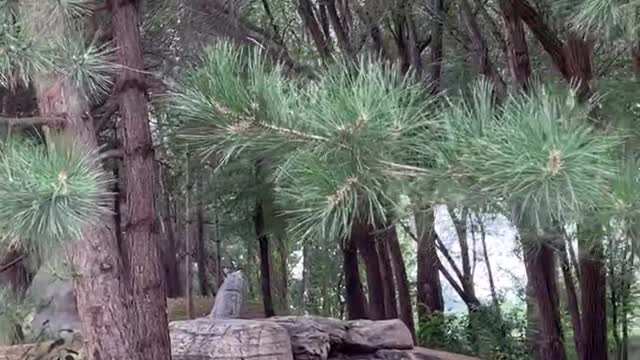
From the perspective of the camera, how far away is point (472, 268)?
38.3 ft

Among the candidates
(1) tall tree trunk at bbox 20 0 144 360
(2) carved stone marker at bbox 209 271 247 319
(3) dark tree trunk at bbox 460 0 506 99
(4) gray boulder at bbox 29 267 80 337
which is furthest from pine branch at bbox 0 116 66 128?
(4) gray boulder at bbox 29 267 80 337

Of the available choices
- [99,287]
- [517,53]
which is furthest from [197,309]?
[99,287]

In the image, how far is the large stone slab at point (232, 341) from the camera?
4402 mm

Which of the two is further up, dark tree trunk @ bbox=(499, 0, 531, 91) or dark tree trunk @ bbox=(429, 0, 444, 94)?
dark tree trunk @ bbox=(429, 0, 444, 94)

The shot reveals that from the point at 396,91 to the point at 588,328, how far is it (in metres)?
4.31

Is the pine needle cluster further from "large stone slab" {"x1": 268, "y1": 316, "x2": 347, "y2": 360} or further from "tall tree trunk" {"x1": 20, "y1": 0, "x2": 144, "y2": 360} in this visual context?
"large stone slab" {"x1": 268, "y1": 316, "x2": 347, "y2": 360}

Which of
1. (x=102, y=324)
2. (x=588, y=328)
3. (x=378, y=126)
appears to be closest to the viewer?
(x=378, y=126)

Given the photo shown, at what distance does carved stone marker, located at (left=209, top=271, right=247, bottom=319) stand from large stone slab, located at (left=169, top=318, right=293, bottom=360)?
1.78 feet

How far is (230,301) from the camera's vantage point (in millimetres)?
5289

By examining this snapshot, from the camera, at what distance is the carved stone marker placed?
5.21 meters

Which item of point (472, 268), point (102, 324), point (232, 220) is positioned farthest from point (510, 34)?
point (472, 268)

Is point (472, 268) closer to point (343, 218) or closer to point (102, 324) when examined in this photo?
point (102, 324)

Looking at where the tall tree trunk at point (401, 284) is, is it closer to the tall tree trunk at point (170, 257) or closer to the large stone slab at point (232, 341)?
the large stone slab at point (232, 341)

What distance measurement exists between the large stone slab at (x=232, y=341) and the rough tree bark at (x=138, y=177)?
163 cm
